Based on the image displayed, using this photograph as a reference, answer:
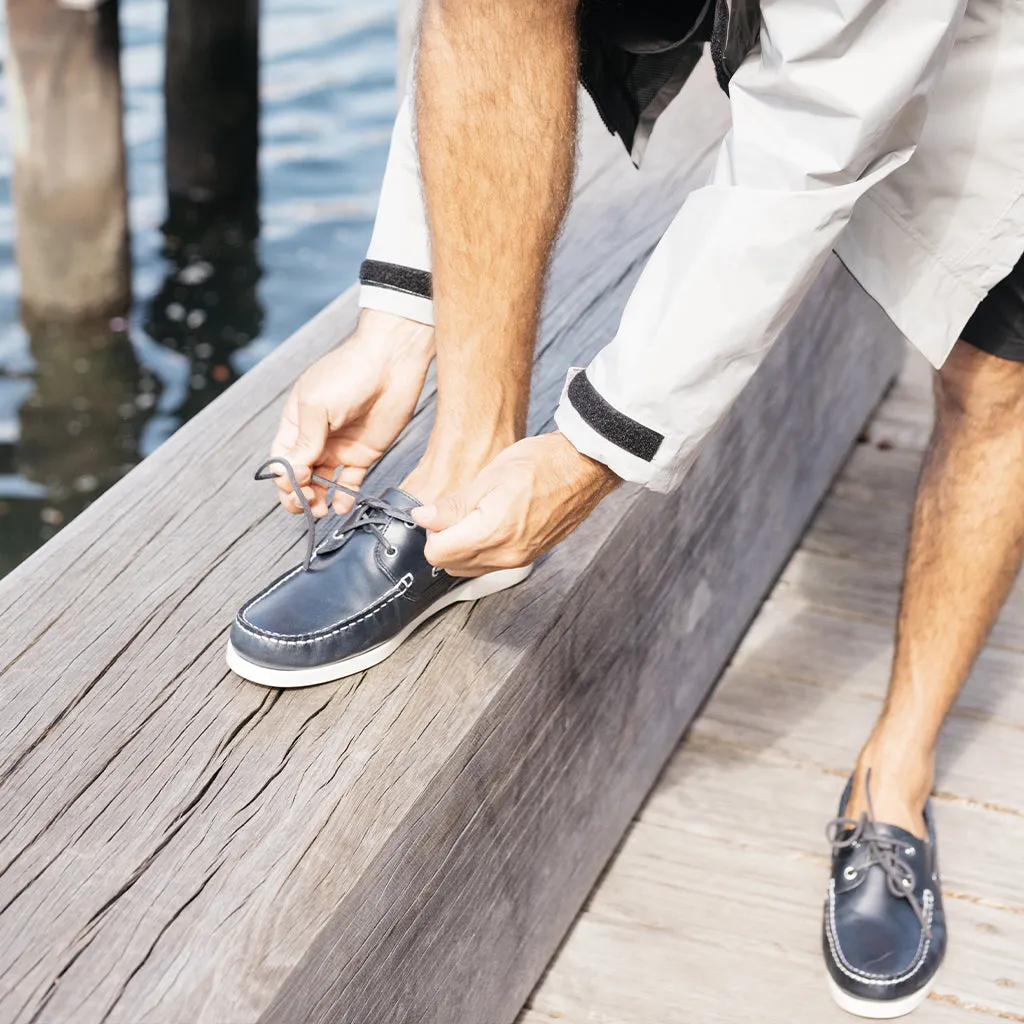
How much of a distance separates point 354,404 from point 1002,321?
652 millimetres

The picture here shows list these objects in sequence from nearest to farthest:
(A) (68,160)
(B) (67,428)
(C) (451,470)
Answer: (C) (451,470) → (A) (68,160) → (B) (67,428)

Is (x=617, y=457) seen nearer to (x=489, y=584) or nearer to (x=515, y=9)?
(x=489, y=584)

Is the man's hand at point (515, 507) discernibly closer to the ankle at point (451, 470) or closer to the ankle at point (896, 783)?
the ankle at point (451, 470)

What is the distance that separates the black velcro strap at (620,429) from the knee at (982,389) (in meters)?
0.47

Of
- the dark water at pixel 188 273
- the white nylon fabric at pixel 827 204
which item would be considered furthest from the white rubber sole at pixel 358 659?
the dark water at pixel 188 273

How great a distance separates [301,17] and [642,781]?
665cm

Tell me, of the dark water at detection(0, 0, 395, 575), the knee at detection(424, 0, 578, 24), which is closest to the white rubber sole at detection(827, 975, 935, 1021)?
the knee at detection(424, 0, 578, 24)

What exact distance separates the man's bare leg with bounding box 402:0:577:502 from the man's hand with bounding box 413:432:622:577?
0.36 ft

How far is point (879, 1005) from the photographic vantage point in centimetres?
156

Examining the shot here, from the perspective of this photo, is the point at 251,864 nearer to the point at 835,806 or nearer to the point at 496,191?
the point at 496,191

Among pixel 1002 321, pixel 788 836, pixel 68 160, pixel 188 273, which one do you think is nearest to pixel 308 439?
pixel 1002 321

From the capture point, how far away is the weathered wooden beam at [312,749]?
3.45 ft

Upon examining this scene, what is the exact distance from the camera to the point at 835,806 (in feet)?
6.06

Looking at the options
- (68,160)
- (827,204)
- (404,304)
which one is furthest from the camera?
(68,160)
